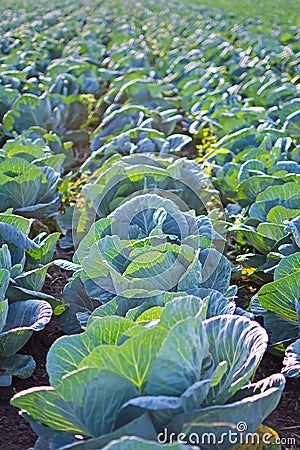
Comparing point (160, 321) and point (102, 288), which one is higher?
point (160, 321)

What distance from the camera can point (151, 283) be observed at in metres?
2.35

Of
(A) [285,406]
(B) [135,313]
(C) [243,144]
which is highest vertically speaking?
(B) [135,313]

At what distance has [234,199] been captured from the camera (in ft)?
13.4

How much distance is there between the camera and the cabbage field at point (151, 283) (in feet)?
5.45

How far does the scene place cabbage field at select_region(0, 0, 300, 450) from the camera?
1660 millimetres

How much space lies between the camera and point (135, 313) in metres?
2.10

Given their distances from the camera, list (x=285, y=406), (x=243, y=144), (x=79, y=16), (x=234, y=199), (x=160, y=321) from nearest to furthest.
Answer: (x=160, y=321) → (x=285, y=406) → (x=234, y=199) → (x=243, y=144) → (x=79, y=16)

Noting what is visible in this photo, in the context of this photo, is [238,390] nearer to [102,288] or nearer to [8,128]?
[102,288]

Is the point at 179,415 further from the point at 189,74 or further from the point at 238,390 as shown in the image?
the point at 189,74

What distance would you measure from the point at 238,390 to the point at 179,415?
11.0 inches

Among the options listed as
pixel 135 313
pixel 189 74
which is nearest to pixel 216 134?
pixel 189 74

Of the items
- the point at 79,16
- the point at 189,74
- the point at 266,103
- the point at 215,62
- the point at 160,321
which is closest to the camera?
the point at 160,321

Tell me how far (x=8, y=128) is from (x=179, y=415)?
4.18m

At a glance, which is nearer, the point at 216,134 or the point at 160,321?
the point at 160,321
